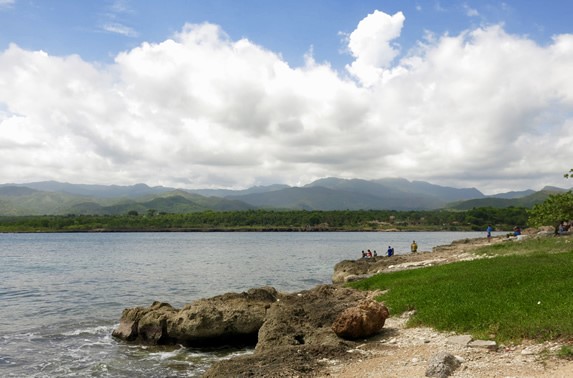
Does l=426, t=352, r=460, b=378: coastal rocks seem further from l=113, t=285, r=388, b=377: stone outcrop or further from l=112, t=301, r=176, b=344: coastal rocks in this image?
l=112, t=301, r=176, b=344: coastal rocks

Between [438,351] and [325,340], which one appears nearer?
[438,351]

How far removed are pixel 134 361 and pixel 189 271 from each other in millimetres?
42690

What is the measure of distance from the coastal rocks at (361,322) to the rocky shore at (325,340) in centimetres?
4

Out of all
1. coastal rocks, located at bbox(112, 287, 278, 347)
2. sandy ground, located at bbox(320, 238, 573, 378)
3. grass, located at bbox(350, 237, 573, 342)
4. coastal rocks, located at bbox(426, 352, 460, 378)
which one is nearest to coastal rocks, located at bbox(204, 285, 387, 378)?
sandy ground, located at bbox(320, 238, 573, 378)

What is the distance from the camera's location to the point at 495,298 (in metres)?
20.3

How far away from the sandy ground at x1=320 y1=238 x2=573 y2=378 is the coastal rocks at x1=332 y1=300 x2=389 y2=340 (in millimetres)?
793

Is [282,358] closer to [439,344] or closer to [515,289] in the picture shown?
[439,344]

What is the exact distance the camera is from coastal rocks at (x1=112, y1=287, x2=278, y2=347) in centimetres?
2444

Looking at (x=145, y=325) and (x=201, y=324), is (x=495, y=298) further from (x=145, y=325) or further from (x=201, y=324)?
(x=145, y=325)

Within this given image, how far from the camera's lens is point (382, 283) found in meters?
33.3

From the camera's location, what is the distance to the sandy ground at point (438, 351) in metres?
12.7

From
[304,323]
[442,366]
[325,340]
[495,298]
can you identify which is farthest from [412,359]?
[304,323]

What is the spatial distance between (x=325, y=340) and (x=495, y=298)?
795cm

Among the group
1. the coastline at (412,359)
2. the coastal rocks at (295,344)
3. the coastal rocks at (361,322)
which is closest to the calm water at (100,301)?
the coastal rocks at (295,344)
